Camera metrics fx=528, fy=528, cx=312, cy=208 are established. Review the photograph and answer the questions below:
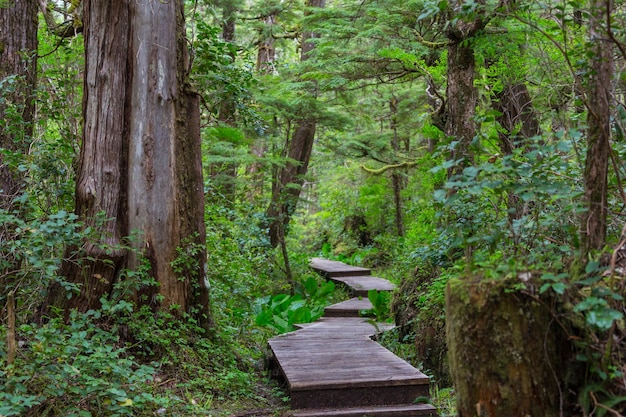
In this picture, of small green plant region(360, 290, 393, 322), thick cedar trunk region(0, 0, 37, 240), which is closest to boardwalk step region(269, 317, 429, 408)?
small green plant region(360, 290, 393, 322)

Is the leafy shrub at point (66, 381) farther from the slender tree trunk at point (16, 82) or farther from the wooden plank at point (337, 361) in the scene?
the slender tree trunk at point (16, 82)

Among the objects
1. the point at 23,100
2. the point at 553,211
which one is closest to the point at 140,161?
the point at 23,100

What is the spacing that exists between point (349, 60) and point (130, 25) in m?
4.54

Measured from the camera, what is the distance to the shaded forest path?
460cm

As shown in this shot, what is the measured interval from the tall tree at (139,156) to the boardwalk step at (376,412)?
1714mm

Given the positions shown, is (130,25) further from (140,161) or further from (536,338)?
(536,338)

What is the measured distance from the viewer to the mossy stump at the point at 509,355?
8.04ft

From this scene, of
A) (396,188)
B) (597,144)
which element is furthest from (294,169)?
(597,144)

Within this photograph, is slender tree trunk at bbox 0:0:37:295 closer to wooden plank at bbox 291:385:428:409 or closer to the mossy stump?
wooden plank at bbox 291:385:428:409

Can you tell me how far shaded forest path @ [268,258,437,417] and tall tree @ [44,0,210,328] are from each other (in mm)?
1175

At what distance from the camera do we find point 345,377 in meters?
4.83

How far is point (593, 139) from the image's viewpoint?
2701 mm

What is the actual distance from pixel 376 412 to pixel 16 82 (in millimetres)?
4883

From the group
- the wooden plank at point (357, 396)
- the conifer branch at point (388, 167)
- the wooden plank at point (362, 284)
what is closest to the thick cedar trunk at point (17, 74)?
the wooden plank at point (357, 396)
